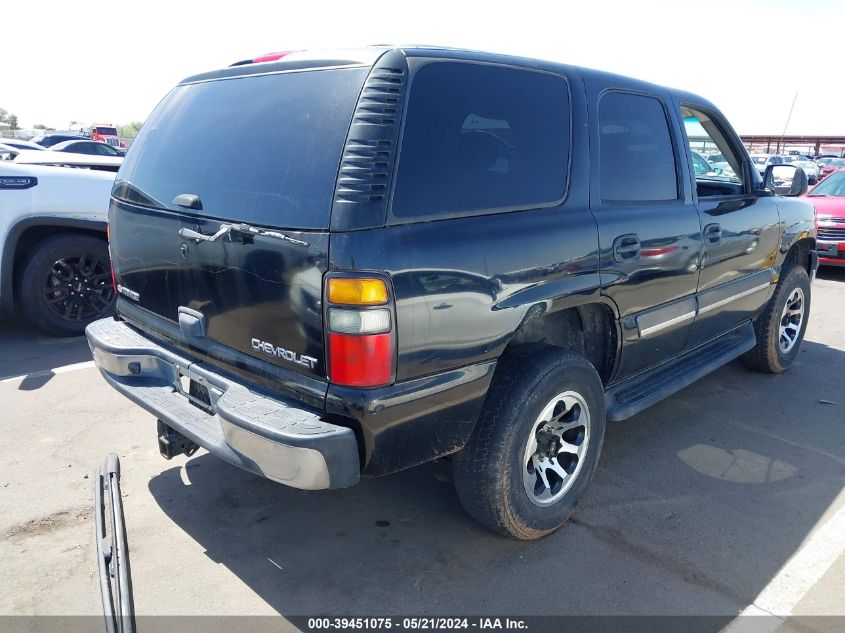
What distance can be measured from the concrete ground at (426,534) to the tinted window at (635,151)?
1.48m

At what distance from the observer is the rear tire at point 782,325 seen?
494 centimetres

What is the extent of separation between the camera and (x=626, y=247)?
3.18 m

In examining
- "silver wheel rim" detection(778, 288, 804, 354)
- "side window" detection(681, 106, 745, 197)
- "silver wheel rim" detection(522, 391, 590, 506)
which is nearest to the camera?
"silver wheel rim" detection(522, 391, 590, 506)

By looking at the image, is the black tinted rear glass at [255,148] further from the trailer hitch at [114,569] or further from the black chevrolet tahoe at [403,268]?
the trailer hitch at [114,569]

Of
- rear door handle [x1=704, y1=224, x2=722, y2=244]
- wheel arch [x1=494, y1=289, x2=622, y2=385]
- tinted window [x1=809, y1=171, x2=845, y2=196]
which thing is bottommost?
wheel arch [x1=494, y1=289, x2=622, y2=385]

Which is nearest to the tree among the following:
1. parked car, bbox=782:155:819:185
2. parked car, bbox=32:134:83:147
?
parked car, bbox=32:134:83:147

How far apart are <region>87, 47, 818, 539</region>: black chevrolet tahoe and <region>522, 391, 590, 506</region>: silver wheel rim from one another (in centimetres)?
1

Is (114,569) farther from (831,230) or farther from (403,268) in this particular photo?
(831,230)

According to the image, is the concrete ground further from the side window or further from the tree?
the tree

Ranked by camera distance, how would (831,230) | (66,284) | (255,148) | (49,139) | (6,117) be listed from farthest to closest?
(6,117) → (49,139) → (831,230) → (66,284) → (255,148)

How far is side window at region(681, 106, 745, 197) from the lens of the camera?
13.6 ft

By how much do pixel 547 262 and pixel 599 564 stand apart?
1291mm

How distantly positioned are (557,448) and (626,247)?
3.25 ft

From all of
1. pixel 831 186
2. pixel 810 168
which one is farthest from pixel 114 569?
pixel 810 168
